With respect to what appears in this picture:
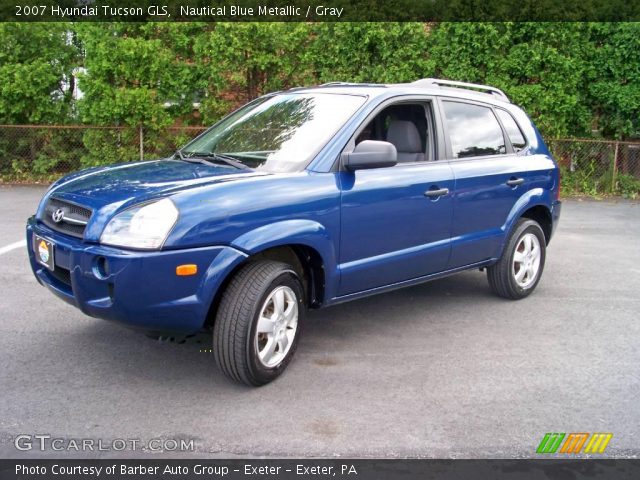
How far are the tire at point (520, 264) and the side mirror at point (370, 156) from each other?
204cm

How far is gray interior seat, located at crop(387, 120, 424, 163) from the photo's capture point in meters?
4.95

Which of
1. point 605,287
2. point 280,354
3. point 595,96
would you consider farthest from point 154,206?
point 595,96

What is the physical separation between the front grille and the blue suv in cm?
1

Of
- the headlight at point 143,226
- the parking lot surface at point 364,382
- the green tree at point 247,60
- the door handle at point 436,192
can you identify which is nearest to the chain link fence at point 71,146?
the green tree at point 247,60

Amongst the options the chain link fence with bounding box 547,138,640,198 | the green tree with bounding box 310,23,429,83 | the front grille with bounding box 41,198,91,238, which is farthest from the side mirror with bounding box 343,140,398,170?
the chain link fence with bounding box 547,138,640,198

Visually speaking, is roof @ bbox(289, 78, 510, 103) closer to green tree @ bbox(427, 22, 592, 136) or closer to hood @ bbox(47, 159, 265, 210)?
hood @ bbox(47, 159, 265, 210)

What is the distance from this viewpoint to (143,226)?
344 centimetres

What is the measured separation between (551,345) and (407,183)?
1.64 meters

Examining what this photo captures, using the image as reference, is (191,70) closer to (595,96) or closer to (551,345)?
(595,96)

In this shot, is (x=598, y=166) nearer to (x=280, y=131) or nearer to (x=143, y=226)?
(x=280, y=131)

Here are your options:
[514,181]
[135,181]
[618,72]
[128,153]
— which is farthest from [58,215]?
[618,72]

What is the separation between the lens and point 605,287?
648 cm

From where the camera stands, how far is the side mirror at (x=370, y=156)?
4109 mm

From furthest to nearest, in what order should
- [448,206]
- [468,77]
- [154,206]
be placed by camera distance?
[468,77] < [448,206] < [154,206]
